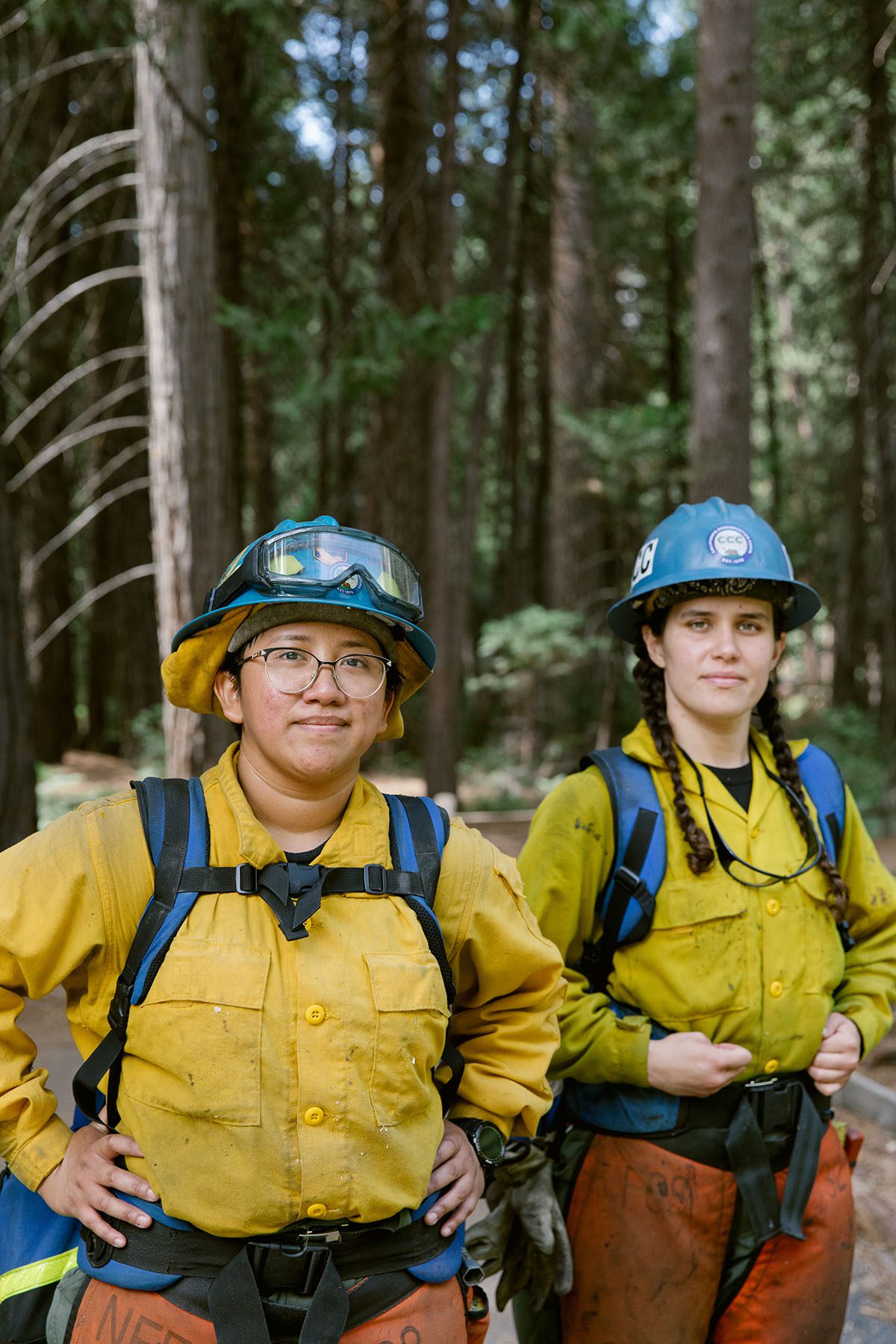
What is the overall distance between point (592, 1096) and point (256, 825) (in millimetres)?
1183

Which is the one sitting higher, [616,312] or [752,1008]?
[616,312]

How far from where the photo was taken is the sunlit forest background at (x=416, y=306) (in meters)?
7.06

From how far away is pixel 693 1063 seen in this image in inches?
93.4

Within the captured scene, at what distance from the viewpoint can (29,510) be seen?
14.1 metres

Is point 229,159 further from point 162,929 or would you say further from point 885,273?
point 162,929

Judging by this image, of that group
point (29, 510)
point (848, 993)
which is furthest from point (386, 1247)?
point (29, 510)

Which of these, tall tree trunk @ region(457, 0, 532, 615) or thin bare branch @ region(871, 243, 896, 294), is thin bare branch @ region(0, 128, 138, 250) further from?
thin bare branch @ region(871, 243, 896, 294)

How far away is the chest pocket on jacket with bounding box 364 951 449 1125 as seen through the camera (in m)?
1.90

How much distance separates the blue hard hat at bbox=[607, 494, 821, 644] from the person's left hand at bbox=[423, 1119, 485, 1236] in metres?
1.41

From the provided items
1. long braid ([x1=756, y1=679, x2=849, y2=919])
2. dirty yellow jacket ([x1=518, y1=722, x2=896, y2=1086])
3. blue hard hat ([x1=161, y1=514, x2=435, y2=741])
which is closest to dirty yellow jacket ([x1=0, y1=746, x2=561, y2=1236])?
blue hard hat ([x1=161, y1=514, x2=435, y2=741])

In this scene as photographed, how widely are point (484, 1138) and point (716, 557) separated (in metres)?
1.46

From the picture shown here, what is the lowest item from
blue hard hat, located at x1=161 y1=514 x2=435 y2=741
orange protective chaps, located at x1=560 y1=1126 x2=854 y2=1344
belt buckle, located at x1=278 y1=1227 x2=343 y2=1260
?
orange protective chaps, located at x1=560 y1=1126 x2=854 y2=1344

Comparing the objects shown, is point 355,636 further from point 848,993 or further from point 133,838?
point 848,993

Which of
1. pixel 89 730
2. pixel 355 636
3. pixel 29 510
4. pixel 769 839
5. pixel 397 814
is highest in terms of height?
pixel 29 510
